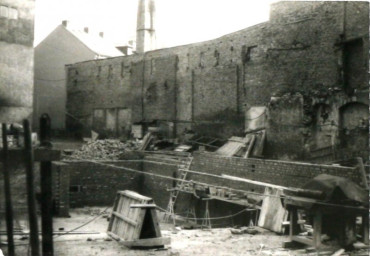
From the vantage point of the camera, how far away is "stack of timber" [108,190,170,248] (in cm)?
1006

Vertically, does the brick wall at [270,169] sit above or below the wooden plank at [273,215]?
above

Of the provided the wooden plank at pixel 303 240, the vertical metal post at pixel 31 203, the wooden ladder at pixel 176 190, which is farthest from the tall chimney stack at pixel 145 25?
the vertical metal post at pixel 31 203

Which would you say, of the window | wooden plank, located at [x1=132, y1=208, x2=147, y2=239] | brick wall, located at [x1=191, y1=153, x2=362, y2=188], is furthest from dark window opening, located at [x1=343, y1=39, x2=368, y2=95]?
the window

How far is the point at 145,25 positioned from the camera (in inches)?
1430

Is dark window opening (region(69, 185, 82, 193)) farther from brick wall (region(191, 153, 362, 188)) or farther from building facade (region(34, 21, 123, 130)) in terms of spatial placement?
building facade (region(34, 21, 123, 130))

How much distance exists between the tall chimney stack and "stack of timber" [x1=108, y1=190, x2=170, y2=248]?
26.9 m

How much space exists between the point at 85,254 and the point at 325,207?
5048mm

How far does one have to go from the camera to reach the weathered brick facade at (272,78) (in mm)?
17531

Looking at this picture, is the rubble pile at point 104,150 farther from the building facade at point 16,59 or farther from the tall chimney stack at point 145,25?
the tall chimney stack at point 145,25

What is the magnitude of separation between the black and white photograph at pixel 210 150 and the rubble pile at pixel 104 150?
14 centimetres

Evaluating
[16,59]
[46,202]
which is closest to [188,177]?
[16,59]

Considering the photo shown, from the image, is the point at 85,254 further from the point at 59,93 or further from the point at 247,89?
the point at 59,93

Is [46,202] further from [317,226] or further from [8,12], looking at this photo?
[8,12]

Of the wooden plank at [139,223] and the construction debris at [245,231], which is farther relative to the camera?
the construction debris at [245,231]
